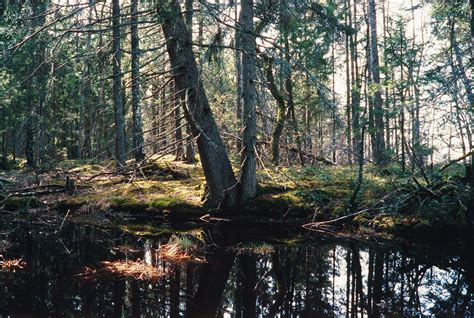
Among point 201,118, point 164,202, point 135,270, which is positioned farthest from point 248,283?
→ point 164,202

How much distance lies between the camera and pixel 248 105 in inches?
403

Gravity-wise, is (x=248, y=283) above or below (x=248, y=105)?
below

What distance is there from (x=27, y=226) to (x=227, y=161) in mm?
5644

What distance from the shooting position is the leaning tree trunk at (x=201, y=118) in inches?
374

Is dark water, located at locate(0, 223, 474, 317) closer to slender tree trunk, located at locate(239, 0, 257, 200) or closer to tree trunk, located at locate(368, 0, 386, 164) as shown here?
slender tree trunk, located at locate(239, 0, 257, 200)

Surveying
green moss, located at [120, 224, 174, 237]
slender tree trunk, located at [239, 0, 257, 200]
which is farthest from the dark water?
slender tree trunk, located at [239, 0, 257, 200]

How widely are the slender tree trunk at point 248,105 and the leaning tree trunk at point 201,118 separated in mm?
409

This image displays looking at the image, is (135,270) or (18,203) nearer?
(135,270)

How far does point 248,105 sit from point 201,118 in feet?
4.14

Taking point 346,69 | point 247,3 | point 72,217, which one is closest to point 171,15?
point 247,3

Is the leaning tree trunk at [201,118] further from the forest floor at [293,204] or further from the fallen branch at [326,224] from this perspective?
the fallen branch at [326,224]

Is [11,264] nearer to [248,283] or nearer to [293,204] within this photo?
[248,283]

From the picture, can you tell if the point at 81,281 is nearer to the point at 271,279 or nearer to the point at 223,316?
the point at 223,316

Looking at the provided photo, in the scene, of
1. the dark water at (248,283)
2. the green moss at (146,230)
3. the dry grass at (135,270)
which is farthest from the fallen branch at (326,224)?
the dry grass at (135,270)
